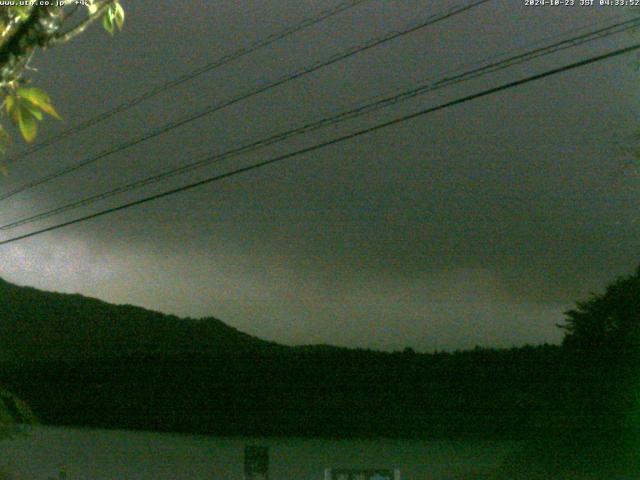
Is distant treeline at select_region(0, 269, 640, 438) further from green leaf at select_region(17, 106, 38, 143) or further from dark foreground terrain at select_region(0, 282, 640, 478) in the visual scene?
green leaf at select_region(17, 106, 38, 143)

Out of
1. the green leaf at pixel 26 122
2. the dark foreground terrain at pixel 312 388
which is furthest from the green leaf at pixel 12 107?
the dark foreground terrain at pixel 312 388

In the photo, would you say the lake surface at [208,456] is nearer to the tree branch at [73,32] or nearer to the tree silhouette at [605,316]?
the tree silhouette at [605,316]

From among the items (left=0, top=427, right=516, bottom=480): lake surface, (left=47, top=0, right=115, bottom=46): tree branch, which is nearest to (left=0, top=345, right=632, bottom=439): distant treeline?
(left=0, top=427, right=516, bottom=480): lake surface

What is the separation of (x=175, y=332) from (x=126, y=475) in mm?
5322

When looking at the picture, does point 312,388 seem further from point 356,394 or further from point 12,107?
point 12,107

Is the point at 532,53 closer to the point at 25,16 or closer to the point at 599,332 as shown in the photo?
the point at 599,332

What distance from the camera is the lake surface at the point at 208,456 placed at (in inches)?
490

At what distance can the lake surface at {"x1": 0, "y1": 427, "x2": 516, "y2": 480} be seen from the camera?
12.4 m

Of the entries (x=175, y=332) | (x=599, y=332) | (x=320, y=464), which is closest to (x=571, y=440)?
(x=599, y=332)

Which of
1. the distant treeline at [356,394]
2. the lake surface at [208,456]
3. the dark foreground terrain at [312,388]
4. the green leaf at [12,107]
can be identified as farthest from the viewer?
the lake surface at [208,456]

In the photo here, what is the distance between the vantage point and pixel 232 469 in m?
14.9

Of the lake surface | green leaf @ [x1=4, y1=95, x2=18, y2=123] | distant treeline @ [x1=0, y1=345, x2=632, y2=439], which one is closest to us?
green leaf @ [x1=4, y1=95, x2=18, y2=123]

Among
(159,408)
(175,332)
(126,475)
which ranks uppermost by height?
(175,332)

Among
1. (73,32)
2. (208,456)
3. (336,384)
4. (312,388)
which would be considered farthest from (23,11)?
(208,456)
